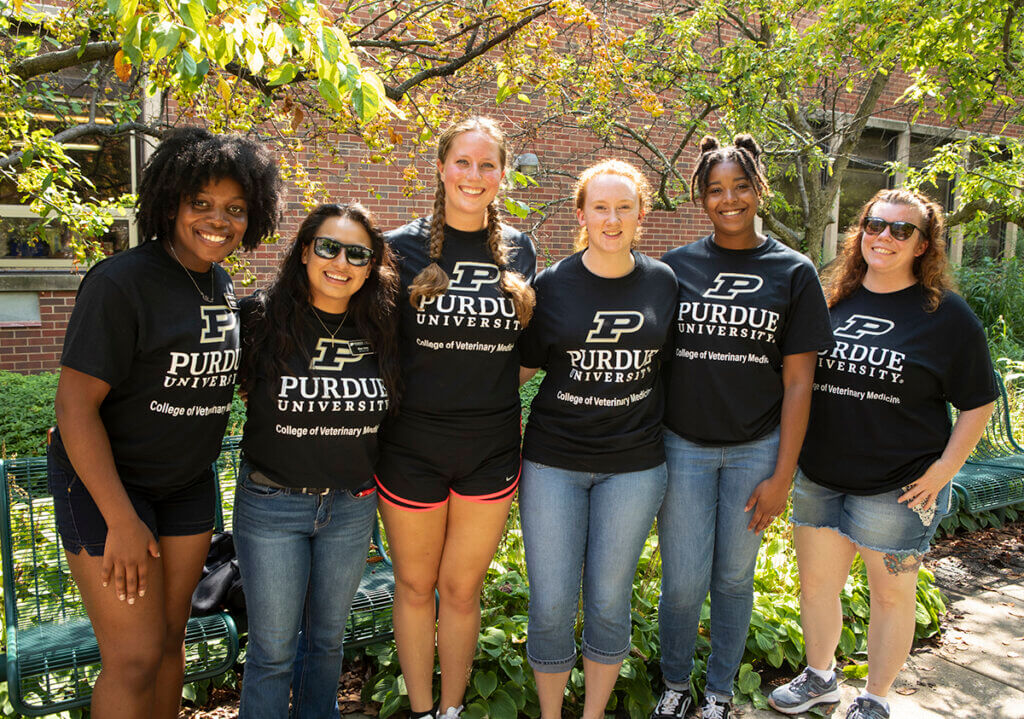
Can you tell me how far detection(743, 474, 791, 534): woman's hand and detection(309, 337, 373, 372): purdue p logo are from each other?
4.88 ft

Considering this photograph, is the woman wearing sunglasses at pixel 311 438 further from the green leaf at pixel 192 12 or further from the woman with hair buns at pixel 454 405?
the green leaf at pixel 192 12

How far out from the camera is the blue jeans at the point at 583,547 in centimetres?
281

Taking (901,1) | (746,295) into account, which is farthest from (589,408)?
(901,1)

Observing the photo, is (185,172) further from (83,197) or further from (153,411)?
(83,197)

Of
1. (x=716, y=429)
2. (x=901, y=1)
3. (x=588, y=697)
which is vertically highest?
(x=901, y=1)

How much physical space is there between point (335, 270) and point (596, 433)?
1049mm

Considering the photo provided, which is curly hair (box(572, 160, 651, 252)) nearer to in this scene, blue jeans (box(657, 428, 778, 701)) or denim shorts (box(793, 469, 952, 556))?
blue jeans (box(657, 428, 778, 701))

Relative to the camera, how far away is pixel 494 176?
279 cm

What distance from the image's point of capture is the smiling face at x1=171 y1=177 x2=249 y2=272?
241cm

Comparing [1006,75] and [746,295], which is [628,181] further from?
[1006,75]

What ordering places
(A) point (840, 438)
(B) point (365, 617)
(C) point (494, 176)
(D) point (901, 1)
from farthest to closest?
1. (D) point (901, 1)
2. (B) point (365, 617)
3. (A) point (840, 438)
4. (C) point (494, 176)

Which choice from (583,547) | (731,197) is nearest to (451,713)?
(583,547)

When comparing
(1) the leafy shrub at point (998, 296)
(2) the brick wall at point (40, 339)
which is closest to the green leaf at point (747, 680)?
(2) the brick wall at point (40, 339)

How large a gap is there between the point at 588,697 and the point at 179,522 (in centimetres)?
160
